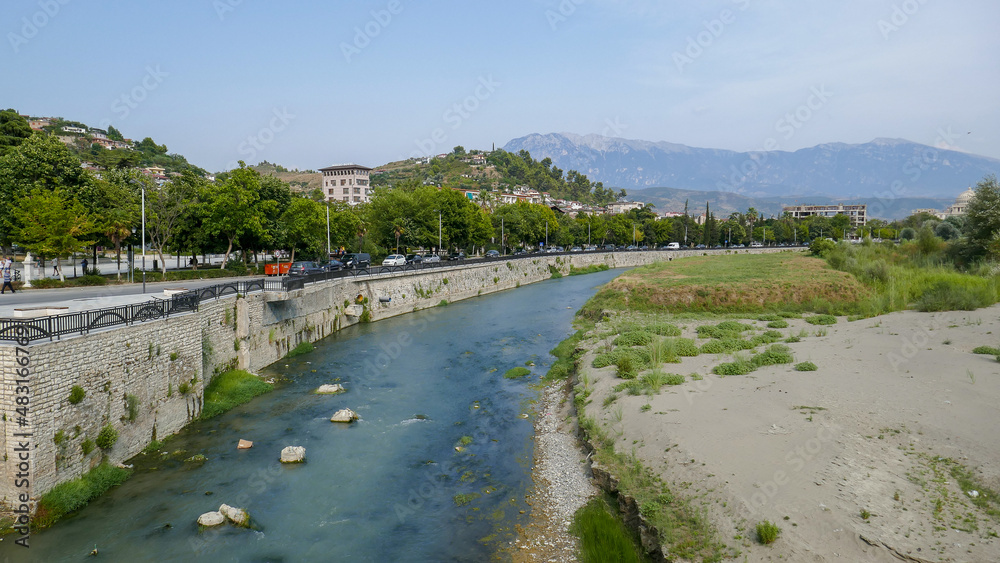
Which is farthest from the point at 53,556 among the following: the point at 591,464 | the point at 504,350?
the point at 504,350

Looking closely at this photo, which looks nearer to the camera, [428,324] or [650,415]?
[650,415]

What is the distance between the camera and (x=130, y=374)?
16.2 m

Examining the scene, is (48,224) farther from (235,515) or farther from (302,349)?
(235,515)

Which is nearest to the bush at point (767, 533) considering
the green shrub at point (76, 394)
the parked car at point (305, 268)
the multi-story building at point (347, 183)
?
the green shrub at point (76, 394)

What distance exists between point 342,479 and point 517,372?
12.8 metres

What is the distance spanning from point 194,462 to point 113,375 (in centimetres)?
357

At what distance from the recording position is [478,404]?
23.0 metres

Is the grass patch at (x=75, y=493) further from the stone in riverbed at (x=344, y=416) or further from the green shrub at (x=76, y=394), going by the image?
the stone in riverbed at (x=344, y=416)

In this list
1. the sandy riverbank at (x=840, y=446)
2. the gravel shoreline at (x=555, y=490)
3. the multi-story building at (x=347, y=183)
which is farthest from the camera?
the multi-story building at (x=347, y=183)

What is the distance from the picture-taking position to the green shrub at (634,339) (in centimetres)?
2780

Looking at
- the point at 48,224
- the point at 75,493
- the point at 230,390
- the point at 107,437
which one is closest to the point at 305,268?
the point at 48,224

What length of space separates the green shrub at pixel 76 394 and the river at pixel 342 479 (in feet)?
8.90

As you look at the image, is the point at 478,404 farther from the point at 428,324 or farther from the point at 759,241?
the point at 759,241

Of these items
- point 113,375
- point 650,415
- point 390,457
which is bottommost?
point 390,457
